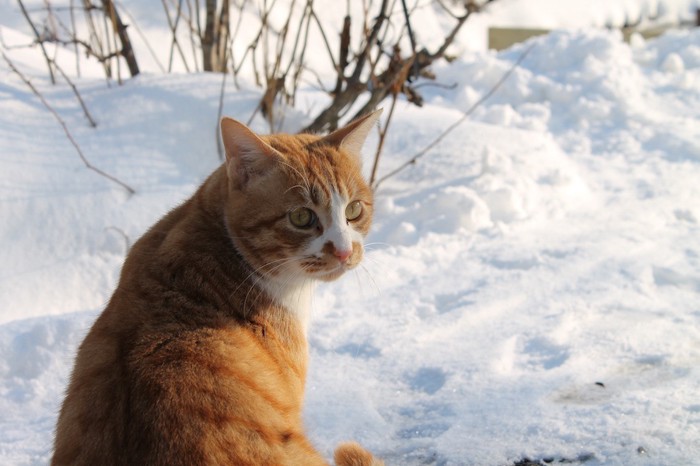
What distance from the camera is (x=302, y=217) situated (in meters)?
1.99

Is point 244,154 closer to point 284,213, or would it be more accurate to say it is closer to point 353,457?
point 284,213

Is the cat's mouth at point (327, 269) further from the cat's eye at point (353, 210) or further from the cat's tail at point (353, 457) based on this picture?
the cat's tail at point (353, 457)

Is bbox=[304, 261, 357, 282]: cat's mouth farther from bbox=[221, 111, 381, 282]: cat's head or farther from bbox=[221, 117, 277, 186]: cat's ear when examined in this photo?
bbox=[221, 117, 277, 186]: cat's ear

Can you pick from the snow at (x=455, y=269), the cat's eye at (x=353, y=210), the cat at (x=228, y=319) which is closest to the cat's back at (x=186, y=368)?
the cat at (x=228, y=319)

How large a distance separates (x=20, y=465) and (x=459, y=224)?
2580 mm

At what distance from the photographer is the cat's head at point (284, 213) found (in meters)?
1.98

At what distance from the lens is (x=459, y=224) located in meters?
3.97

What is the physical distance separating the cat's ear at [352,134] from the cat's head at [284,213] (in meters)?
0.21

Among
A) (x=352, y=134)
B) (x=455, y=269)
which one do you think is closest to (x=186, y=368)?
(x=352, y=134)

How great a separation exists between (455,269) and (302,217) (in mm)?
1726

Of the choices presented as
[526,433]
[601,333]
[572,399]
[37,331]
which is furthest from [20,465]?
[601,333]

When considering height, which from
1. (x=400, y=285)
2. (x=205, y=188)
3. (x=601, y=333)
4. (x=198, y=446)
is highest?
(x=205, y=188)

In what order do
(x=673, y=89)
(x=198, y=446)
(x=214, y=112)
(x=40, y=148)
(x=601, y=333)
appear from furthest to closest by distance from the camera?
1. (x=673, y=89)
2. (x=214, y=112)
3. (x=40, y=148)
4. (x=601, y=333)
5. (x=198, y=446)

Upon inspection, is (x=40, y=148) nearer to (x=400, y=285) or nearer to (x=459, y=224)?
(x=400, y=285)
